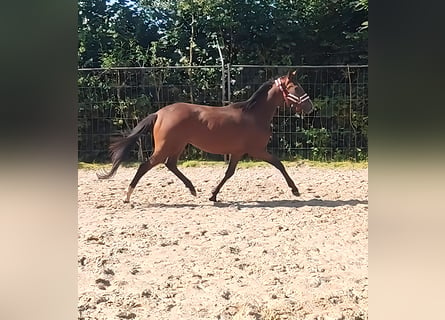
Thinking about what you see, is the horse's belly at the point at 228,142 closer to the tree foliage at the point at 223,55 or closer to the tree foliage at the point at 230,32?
the tree foliage at the point at 223,55

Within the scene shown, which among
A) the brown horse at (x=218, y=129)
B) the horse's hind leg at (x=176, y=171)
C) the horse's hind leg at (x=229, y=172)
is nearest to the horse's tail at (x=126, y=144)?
the brown horse at (x=218, y=129)

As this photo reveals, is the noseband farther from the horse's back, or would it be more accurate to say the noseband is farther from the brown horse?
the horse's back

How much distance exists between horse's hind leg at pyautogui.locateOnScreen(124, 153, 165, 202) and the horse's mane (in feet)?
1.19

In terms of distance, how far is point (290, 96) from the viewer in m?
1.88

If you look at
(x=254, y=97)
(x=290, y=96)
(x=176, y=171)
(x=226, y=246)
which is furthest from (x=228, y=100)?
(x=226, y=246)

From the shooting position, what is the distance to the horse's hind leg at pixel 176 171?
1.87 meters

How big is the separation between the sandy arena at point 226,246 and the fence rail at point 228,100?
3.6 inches

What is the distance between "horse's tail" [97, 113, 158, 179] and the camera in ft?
5.94

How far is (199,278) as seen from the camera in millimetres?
1614

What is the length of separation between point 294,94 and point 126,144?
25.8 inches
